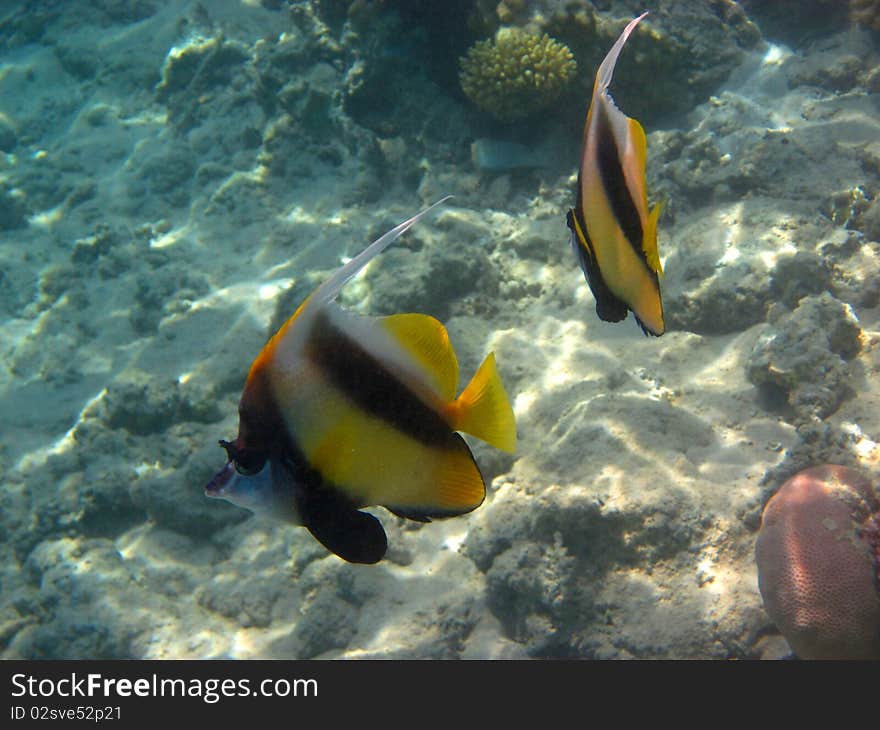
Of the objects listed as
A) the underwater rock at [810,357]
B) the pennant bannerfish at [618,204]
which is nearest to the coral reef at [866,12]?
the underwater rock at [810,357]

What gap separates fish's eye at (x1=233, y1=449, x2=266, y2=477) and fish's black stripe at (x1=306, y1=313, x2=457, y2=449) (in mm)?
203

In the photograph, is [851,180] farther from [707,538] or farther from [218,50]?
[218,50]

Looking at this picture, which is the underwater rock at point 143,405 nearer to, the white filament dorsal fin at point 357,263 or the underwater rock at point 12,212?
the white filament dorsal fin at point 357,263

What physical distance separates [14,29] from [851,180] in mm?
16657

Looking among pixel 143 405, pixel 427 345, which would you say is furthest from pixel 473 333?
pixel 427 345

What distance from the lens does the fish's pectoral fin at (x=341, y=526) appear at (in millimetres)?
1082

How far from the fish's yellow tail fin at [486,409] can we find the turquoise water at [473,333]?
8.52 feet

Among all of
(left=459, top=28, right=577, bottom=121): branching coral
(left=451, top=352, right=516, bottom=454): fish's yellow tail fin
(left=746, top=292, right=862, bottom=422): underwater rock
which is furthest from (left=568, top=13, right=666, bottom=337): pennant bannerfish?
(left=459, top=28, right=577, bottom=121): branching coral

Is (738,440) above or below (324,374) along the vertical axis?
below

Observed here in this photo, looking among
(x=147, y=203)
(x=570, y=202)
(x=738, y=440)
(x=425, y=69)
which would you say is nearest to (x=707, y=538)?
(x=738, y=440)

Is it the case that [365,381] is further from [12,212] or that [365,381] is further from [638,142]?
[12,212]

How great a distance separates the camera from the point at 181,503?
4.85 m

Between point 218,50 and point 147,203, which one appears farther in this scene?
point 218,50

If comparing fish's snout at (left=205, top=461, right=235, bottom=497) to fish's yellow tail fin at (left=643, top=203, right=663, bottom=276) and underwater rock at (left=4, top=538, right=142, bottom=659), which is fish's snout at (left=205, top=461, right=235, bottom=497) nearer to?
fish's yellow tail fin at (left=643, top=203, right=663, bottom=276)
